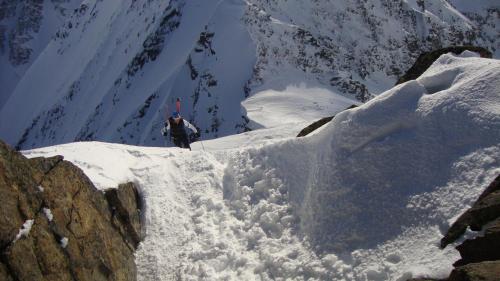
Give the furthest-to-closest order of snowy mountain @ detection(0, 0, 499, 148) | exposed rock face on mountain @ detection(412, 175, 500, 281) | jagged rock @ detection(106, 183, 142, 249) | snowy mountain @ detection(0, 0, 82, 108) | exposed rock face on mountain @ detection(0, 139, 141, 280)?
snowy mountain @ detection(0, 0, 82, 108) < snowy mountain @ detection(0, 0, 499, 148) < jagged rock @ detection(106, 183, 142, 249) < exposed rock face on mountain @ detection(0, 139, 141, 280) < exposed rock face on mountain @ detection(412, 175, 500, 281)

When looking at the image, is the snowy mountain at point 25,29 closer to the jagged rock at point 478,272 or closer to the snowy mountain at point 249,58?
the snowy mountain at point 249,58

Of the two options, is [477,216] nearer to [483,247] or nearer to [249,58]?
[483,247]

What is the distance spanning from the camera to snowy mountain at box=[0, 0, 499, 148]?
2817 cm

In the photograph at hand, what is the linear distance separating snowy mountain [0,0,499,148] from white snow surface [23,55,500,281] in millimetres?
13079

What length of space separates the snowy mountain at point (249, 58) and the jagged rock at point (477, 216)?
1686 cm

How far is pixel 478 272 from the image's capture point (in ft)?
20.6

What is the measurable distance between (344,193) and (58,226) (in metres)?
3.98

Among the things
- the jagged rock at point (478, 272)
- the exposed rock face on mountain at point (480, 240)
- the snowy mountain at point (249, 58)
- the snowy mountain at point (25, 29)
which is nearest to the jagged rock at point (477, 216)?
the exposed rock face on mountain at point (480, 240)

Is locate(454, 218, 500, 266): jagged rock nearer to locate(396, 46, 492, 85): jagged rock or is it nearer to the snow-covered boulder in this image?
the snow-covered boulder

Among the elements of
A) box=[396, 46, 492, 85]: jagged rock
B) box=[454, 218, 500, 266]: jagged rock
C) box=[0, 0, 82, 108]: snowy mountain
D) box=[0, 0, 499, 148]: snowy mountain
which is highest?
box=[396, 46, 492, 85]: jagged rock

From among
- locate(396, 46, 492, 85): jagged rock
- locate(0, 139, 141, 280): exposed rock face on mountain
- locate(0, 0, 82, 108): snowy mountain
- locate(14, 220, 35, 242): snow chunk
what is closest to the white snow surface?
locate(0, 139, 141, 280): exposed rock face on mountain

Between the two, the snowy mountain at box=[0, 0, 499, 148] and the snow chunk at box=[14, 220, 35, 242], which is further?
the snowy mountain at box=[0, 0, 499, 148]

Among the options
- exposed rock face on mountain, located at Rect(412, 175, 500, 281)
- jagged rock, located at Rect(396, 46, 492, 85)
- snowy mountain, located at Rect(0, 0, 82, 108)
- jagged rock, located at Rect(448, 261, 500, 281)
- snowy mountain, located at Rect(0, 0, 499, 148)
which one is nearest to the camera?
jagged rock, located at Rect(448, 261, 500, 281)

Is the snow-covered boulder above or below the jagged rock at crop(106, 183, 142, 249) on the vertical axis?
above
